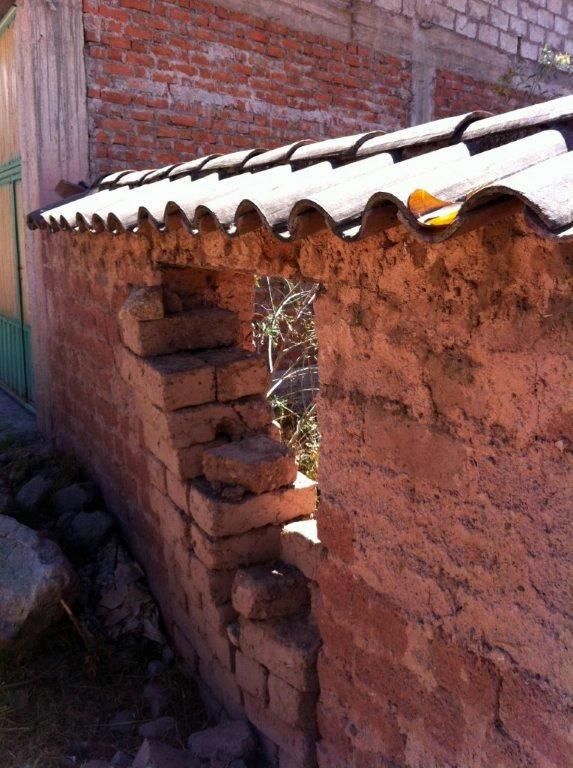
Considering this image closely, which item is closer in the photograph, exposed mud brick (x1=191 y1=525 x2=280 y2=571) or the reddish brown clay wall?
the reddish brown clay wall

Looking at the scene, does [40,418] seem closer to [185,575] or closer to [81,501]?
[81,501]

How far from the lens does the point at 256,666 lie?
3.00 meters

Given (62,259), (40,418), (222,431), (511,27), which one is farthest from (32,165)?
(511,27)

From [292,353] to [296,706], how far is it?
4314 mm

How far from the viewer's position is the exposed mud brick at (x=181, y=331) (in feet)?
11.9

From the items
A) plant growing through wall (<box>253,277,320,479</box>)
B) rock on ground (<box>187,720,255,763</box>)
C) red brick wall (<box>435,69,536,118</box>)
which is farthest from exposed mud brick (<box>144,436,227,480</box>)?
red brick wall (<box>435,69,536,118</box>)

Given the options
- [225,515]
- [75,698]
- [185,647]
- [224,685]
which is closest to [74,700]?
[75,698]

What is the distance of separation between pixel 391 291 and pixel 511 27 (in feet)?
26.4

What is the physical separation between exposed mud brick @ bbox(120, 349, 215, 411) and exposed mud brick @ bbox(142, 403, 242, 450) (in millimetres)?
47

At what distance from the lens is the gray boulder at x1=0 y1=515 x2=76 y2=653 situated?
346 centimetres

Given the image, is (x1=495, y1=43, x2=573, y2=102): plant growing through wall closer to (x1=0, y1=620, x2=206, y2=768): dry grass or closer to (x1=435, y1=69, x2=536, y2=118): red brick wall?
(x1=435, y1=69, x2=536, y2=118): red brick wall

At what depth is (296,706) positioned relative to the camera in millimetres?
2730

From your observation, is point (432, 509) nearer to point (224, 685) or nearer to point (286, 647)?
point (286, 647)

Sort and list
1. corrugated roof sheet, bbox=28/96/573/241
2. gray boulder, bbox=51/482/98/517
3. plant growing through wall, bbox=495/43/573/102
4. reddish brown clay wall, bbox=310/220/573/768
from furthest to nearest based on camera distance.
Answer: plant growing through wall, bbox=495/43/573/102 < gray boulder, bbox=51/482/98/517 < reddish brown clay wall, bbox=310/220/573/768 < corrugated roof sheet, bbox=28/96/573/241
